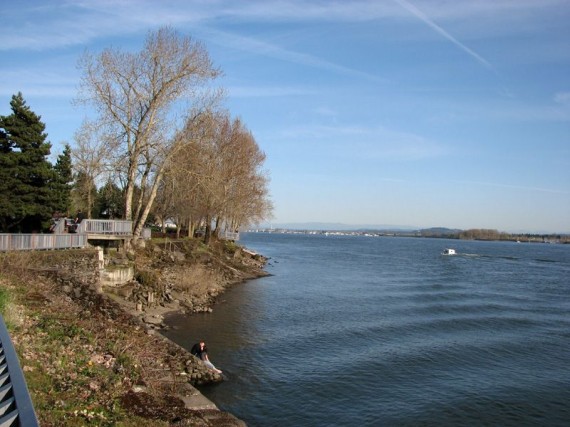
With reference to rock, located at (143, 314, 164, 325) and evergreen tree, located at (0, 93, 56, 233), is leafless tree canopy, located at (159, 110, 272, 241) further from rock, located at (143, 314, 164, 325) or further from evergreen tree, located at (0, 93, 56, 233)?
rock, located at (143, 314, 164, 325)

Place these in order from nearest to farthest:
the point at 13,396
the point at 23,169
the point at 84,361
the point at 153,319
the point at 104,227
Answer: the point at 13,396 < the point at 84,361 < the point at 153,319 < the point at 23,169 < the point at 104,227

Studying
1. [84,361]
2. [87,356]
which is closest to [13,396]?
[84,361]

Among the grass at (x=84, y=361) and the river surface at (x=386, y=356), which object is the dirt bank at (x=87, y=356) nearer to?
the grass at (x=84, y=361)

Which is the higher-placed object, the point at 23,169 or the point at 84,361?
the point at 23,169

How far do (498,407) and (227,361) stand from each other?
10496 millimetres

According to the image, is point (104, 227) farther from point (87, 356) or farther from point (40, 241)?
point (87, 356)

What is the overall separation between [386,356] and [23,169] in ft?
74.0

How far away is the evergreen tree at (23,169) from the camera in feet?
89.8

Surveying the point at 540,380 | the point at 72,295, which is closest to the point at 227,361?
the point at 72,295

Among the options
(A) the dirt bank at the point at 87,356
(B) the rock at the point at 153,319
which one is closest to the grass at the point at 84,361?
(A) the dirt bank at the point at 87,356

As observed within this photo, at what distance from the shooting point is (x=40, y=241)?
22750 millimetres

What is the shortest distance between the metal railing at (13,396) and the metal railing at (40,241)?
48.8 feet

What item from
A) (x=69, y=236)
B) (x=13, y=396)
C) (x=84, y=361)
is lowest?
(x=84, y=361)

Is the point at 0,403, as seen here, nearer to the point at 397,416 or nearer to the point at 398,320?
the point at 397,416
